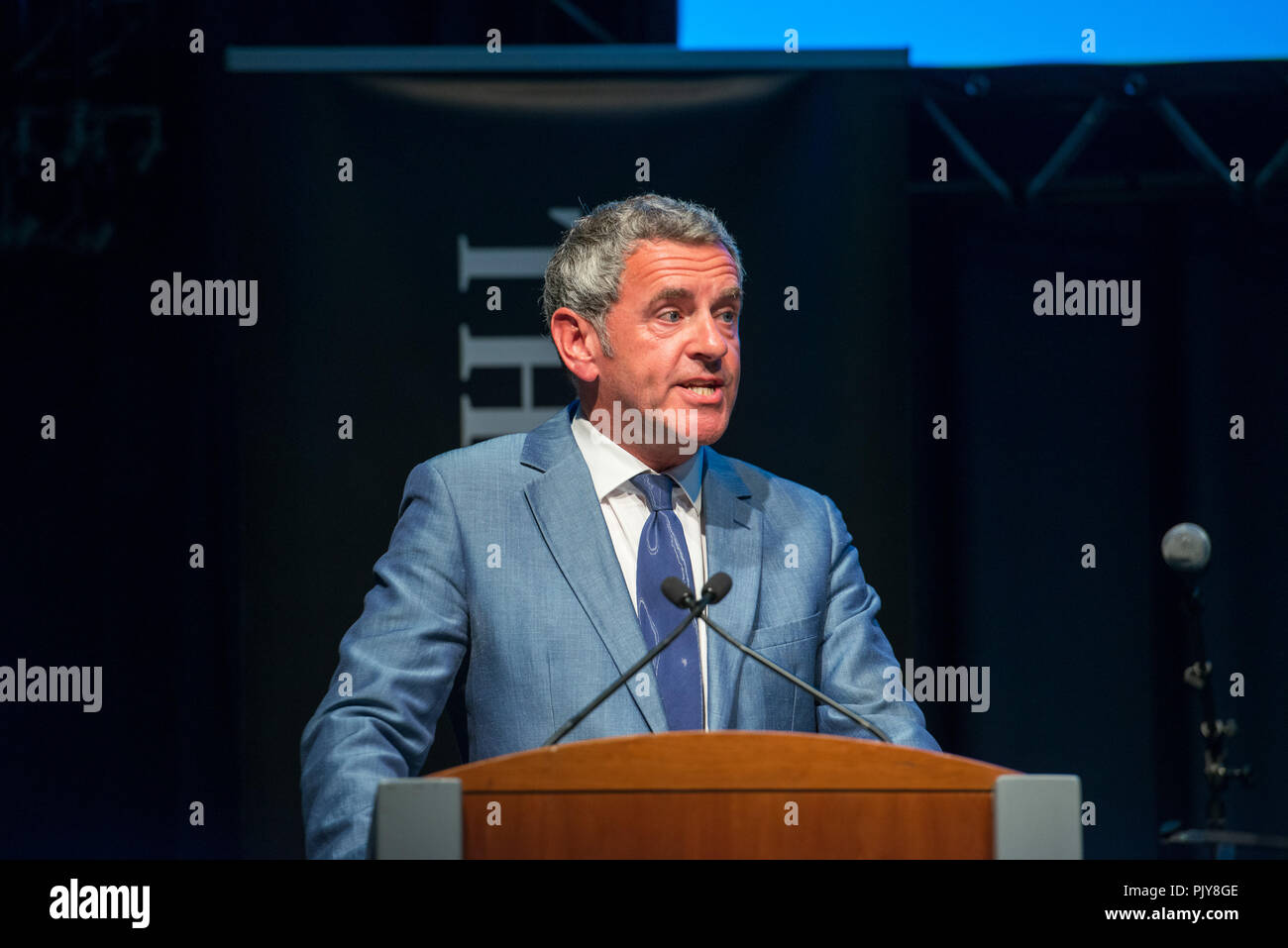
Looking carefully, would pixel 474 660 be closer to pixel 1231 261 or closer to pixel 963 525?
pixel 963 525

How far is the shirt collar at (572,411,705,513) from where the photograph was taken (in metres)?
2.37

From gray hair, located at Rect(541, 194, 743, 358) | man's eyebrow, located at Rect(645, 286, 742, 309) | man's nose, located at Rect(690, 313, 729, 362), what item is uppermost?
gray hair, located at Rect(541, 194, 743, 358)

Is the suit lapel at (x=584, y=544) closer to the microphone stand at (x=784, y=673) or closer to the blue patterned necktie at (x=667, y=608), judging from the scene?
the blue patterned necktie at (x=667, y=608)

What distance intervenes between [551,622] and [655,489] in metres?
0.33

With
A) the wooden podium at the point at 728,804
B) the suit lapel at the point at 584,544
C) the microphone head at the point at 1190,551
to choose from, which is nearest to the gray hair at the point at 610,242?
the suit lapel at the point at 584,544

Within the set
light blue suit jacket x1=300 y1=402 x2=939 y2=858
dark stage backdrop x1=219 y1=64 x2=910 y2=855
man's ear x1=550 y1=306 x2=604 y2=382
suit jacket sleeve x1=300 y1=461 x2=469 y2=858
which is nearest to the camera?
suit jacket sleeve x1=300 y1=461 x2=469 y2=858

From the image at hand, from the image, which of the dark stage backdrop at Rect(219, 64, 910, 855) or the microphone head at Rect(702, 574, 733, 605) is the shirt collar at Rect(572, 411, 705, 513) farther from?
the dark stage backdrop at Rect(219, 64, 910, 855)

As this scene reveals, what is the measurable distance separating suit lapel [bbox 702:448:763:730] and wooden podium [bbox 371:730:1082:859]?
63cm

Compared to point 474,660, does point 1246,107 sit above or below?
above

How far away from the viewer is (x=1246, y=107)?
353cm

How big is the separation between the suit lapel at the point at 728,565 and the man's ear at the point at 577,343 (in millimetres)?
288

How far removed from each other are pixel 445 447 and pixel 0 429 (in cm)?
120

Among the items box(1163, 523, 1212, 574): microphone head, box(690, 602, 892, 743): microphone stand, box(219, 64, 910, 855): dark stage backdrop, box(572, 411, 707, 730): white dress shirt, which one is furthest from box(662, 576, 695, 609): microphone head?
box(219, 64, 910, 855): dark stage backdrop
